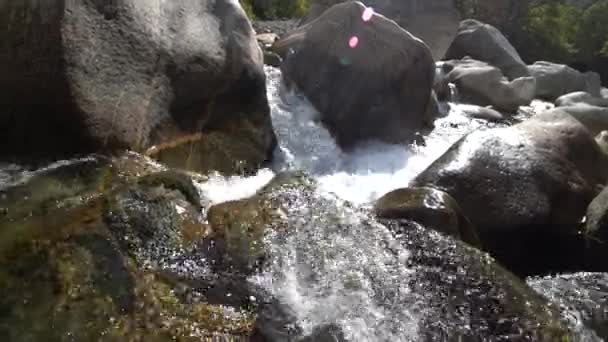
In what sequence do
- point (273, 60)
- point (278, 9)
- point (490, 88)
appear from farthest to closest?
point (278, 9) → point (490, 88) → point (273, 60)

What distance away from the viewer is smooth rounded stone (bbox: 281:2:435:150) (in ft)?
36.4

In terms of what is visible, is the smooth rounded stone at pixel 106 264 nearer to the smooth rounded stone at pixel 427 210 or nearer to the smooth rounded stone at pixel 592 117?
the smooth rounded stone at pixel 427 210

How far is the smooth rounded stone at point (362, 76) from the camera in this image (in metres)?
11.1

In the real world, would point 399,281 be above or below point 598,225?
above

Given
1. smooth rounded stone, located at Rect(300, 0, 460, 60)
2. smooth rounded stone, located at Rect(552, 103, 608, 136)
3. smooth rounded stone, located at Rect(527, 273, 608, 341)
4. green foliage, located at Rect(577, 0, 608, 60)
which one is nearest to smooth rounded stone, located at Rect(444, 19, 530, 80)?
smooth rounded stone, located at Rect(300, 0, 460, 60)

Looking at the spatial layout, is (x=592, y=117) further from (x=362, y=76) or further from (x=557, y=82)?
(x=557, y=82)

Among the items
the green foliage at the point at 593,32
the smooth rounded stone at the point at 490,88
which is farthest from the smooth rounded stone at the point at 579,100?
the green foliage at the point at 593,32

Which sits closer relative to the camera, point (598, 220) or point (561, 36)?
point (598, 220)

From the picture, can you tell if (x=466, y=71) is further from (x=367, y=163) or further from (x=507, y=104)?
(x=367, y=163)

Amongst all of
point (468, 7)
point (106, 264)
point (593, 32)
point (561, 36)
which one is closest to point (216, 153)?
point (106, 264)

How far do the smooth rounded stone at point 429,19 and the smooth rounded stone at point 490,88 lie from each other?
4.09 m

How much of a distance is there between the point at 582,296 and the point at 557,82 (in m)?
15.2

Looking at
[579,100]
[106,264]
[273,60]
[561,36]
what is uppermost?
[106,264]

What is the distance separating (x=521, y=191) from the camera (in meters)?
7.57
